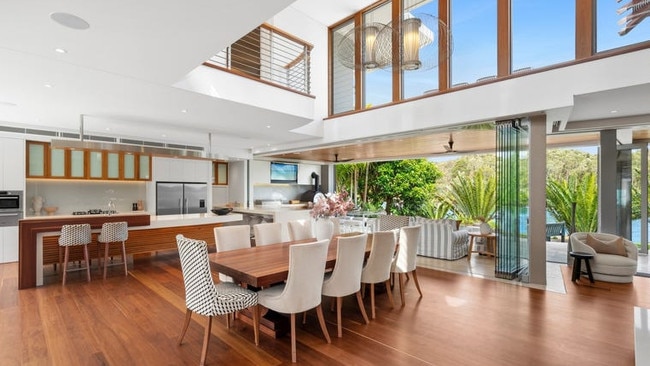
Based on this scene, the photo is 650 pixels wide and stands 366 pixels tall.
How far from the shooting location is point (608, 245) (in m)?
5.04

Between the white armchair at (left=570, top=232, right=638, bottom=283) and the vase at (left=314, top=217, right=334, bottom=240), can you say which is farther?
the white armchair at (left=570, top=232, right=638, bottom=283)

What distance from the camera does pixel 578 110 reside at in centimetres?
501

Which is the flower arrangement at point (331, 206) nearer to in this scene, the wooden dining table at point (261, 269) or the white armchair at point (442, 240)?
the wooden dining table at point (261, 269)

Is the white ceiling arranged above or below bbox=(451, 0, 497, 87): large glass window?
below

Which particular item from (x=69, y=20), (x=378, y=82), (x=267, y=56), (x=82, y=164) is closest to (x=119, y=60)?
(x=69, y=20)

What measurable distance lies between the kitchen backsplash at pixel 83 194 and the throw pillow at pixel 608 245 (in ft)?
31.0

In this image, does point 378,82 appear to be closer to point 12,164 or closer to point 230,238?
point 230,238

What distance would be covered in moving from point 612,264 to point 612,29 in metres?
3.34

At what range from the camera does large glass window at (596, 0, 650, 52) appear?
150 inches

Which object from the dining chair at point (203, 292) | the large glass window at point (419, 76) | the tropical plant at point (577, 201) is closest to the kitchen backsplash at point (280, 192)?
the large glass window at point (419, 76)

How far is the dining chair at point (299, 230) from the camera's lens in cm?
466

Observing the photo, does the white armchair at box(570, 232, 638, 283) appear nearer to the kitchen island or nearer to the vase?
the vase

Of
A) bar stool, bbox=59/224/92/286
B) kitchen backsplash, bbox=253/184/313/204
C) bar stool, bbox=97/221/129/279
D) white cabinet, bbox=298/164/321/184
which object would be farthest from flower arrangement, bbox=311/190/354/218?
white cabinet, bbox=298/164/321/184

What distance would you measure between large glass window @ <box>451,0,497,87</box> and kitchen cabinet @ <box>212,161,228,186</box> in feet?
24.0
